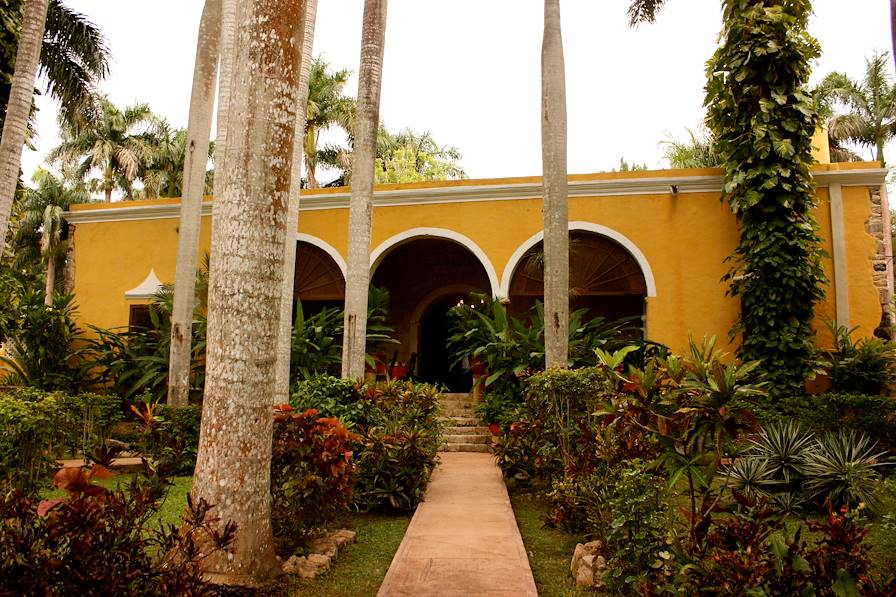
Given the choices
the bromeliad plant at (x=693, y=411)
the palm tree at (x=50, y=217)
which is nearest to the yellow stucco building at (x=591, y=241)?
the bromeliad plant at (x=693, y=411)

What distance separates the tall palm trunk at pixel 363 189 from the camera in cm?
769

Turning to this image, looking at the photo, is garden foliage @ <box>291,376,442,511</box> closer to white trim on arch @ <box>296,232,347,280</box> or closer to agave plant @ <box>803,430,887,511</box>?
agave plant @ <box>803,430,887,511</box>

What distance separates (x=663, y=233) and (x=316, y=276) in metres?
6.29

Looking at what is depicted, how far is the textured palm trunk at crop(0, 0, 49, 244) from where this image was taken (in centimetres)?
821

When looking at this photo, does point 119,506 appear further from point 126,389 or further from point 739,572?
point 126,389

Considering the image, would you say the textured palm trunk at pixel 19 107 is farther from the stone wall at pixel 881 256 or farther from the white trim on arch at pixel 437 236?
the stone wall at pixel 881 256

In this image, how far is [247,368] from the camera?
3430 mm

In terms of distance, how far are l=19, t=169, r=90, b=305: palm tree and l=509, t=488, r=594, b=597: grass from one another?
26.2 m

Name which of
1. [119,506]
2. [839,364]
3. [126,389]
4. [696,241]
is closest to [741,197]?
[696,241]

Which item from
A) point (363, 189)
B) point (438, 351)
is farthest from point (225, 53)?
point (438, 351)

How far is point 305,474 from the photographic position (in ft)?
13.7

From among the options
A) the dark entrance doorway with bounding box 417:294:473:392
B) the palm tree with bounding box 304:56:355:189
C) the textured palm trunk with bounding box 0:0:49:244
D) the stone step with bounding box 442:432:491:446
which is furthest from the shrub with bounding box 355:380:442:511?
the palm tree with bounding box 304:56:355:189

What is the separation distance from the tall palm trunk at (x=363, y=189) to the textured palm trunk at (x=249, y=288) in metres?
4.00

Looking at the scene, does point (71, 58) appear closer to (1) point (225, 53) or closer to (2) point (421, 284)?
(1) point (225, 53)
